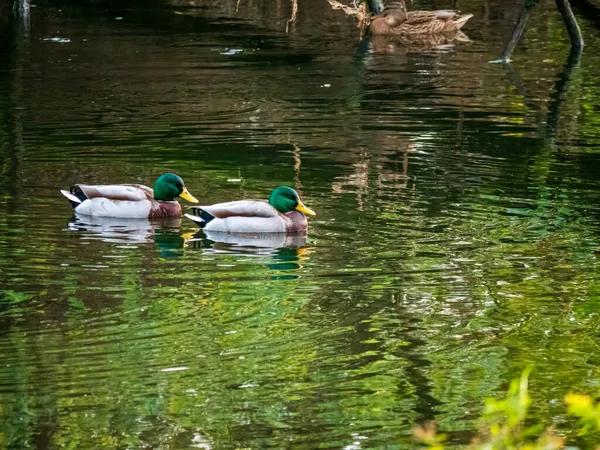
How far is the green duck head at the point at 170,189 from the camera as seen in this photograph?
1337cm

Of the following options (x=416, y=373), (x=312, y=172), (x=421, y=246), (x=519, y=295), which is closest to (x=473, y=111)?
(x=312, y=172)

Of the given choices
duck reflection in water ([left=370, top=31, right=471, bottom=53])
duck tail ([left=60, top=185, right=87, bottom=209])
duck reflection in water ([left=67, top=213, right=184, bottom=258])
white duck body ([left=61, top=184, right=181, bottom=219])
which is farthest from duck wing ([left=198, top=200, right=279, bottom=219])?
duck reflection in water ([left=370, top=31, right=471, bottom=53])

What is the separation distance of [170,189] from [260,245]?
1369 millimetres

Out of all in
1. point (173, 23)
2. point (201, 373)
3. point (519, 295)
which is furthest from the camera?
point (173, 23)

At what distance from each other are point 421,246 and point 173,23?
61.7 ft

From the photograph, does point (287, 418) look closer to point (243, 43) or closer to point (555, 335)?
point (555, 335)

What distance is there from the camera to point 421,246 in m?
12.0

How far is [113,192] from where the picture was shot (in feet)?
43.3

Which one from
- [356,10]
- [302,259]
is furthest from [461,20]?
[302,259]

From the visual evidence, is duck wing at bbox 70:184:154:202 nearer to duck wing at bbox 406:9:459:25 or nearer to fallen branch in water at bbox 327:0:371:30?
fallen branch in water at bbox 327:0:371:30

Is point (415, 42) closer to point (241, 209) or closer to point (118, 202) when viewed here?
point (118, 202)

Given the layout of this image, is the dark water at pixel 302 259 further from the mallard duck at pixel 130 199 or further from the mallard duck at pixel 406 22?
the mallard duck at pixel 406 22

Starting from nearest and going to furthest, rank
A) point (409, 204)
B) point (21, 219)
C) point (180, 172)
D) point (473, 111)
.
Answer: point (21, 219) → point (409, 204) → point (180, 172) → point (473, 111)

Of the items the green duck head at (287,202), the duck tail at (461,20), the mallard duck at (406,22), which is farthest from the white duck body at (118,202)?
the duck tail at (461,20)
